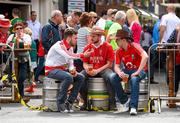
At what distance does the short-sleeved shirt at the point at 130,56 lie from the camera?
11.5m

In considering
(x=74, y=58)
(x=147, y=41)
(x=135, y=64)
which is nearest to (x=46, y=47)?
(x=74, y=58)

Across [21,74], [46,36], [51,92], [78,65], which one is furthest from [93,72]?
[21,74]

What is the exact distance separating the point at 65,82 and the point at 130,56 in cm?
128

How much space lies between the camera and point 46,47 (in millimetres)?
12812

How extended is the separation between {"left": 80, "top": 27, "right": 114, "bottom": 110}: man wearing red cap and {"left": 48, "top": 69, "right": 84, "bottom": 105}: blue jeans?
26 centimetres

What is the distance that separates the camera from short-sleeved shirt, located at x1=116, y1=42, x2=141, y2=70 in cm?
1145

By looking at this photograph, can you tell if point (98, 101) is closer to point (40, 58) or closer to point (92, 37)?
point (92, 37)

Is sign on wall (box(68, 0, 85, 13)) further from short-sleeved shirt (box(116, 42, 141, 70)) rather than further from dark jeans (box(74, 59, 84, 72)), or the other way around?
short-sleeved shirt (box(116, 42, 141, 70))

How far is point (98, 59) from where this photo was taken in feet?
38.5

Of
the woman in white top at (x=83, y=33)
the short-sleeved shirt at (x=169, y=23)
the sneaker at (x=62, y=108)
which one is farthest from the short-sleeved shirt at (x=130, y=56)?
the short-sleeved shirt at (x=169, y=23)

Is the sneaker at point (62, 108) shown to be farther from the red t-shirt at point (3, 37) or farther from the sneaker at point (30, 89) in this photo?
the sneaker at point (30, 89)

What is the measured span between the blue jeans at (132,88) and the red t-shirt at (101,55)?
40cm

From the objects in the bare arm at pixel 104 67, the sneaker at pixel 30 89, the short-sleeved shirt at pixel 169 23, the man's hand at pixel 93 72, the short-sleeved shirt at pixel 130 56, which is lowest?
the sneaker at pixel 30 89

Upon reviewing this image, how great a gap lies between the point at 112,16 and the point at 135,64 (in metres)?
2.95
